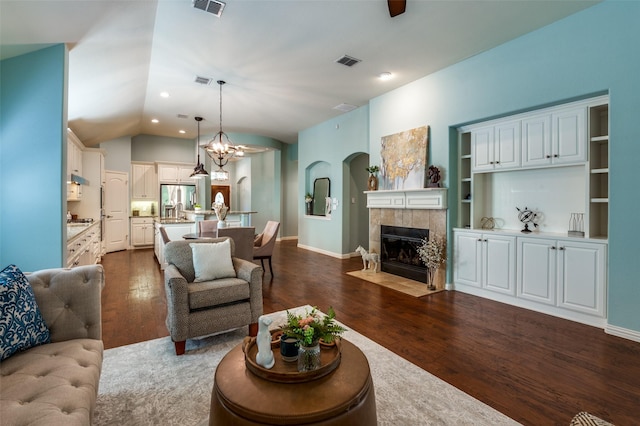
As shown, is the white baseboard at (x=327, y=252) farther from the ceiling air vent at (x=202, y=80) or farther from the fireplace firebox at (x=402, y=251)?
the ceiling air vent at (x=202, y=80)

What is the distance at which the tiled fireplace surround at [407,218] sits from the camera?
14.9 ft

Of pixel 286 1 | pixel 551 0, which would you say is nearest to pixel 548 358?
pixel 551 0

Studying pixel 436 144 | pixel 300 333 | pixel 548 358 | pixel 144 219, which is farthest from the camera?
pixel 144 219

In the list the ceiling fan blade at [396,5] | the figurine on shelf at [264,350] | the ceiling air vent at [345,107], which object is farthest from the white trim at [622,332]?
the ceiling air vent at [345,107]

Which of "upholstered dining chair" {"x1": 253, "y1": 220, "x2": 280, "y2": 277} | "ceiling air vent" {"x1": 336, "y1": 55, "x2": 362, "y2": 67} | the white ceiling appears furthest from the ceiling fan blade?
"upholstered dining chair" {"x1": 253, "y1": 220, "x2": 280, "y2": 277}

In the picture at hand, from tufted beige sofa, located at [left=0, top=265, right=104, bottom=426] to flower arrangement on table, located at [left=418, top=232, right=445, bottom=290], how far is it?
3921mm

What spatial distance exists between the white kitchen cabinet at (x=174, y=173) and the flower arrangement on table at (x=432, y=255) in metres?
7.06

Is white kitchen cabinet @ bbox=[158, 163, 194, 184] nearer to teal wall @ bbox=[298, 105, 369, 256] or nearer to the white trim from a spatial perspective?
teal wall @ bbox=[298, 105, 369, 256]

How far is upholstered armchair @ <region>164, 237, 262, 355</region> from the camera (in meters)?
2.54

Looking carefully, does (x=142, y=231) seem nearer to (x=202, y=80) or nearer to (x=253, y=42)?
(x=202, y=80)

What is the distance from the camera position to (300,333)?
1.52 m

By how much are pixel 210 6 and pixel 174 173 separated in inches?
267

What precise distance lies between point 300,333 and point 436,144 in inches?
157

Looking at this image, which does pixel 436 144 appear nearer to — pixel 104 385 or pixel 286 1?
pixel 286 1
